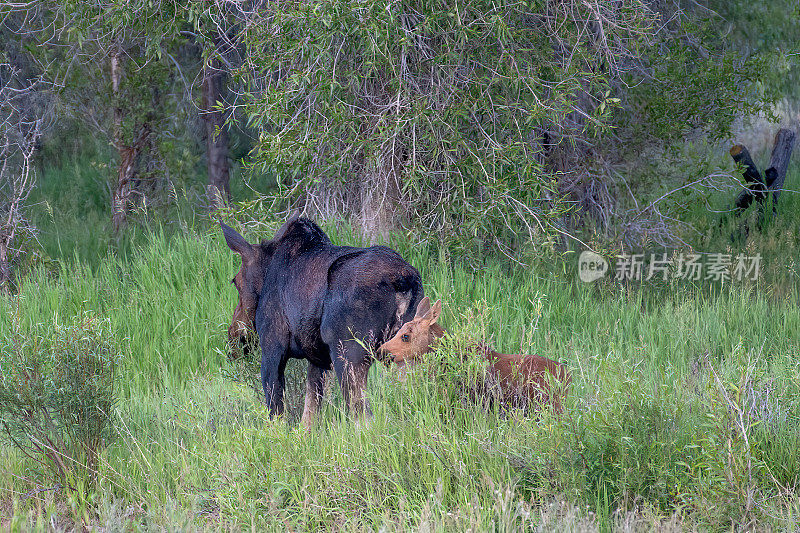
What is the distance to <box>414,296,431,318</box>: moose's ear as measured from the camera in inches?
177

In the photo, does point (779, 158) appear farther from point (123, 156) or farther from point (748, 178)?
point (123, 156)

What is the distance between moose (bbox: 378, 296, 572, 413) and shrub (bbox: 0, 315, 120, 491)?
1819 millimetres

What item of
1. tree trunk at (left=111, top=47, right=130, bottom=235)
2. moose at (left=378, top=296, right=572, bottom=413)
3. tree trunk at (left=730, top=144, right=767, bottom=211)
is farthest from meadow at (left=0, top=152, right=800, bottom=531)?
tree trunk at (left=111, top=47, right=130, bottom=235)

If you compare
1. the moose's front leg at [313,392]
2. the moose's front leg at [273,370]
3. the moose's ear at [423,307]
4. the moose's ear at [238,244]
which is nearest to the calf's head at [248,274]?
the moose's ear at [238,244]

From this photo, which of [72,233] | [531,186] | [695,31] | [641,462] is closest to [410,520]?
[641,462]

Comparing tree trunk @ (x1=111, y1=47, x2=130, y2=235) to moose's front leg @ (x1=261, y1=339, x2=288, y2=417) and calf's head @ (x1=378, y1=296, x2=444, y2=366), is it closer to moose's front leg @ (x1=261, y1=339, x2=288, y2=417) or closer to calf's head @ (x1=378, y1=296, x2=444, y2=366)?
moose's front leg @ (x1=261, y1=339, x2=288, y2=417)

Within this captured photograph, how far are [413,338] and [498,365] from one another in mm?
505

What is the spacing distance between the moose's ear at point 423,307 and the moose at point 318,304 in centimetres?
16

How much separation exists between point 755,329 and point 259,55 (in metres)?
5.51

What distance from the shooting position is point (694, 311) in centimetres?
787

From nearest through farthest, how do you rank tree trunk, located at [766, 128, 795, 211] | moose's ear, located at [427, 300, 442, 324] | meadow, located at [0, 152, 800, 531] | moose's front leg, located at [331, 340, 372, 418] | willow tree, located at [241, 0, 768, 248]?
meadow, located at [0, 152, 800, 531] → moose's ear, located at [427, 300, 442, 324] → moose's front leg, located at [331, 340, 372, 418] → willow tree, located at [241, 0, 768, 248] → tree trunk, located at [766, 128, 795, 211]

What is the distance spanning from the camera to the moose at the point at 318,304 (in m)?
4.59

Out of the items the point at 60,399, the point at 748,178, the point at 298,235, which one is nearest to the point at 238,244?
→ the point at 298,235

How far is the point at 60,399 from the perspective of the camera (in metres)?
4.95
